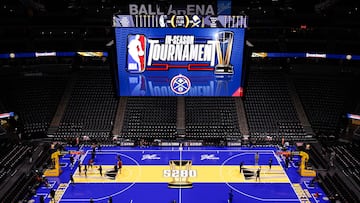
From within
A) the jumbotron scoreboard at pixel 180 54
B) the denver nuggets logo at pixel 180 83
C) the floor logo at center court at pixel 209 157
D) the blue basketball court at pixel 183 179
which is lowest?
the floor logo at center court at pixel 209 157

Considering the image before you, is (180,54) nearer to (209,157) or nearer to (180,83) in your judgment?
(180,83)

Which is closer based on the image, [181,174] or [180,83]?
[180,83]

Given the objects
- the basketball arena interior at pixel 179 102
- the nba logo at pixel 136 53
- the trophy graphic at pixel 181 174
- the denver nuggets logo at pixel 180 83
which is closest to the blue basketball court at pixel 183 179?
the trophy graphic at pixel 181 174

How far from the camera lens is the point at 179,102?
40.8 metres

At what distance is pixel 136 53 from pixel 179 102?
19708 mm

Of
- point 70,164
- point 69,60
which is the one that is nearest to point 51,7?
point 69,60

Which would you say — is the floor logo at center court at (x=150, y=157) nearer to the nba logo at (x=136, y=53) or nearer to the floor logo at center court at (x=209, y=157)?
the floor logo at center court at (x=209, y=157)

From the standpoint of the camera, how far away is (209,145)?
35344 mm

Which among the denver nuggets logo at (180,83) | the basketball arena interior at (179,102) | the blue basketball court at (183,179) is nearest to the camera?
the basketball arena interior at (179,102)

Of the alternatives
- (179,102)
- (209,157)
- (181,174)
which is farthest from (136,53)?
(179,102)

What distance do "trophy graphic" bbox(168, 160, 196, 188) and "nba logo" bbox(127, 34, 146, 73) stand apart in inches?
315

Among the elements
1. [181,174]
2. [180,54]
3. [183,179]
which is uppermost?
[180,54]

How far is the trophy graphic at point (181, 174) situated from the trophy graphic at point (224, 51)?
7.87 meters

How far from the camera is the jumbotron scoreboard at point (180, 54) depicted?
21.1m
